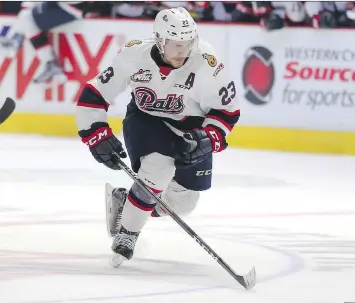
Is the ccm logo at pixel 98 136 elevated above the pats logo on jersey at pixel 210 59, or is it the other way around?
the pats logo on jersey at pixel 210 59

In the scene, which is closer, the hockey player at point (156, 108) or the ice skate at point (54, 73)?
the hockey player at point (156, 108)

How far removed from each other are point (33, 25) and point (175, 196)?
472cm

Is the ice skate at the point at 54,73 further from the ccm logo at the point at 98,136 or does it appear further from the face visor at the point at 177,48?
the face visor at the point at 177,48

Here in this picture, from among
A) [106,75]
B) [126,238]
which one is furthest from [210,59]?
[126,238]

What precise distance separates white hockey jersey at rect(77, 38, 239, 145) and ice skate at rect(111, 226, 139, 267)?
0.44 metres

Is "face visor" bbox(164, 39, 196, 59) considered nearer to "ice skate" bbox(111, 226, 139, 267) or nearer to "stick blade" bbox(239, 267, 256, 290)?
"ice skate" bbox(111, 226, 139, 267)

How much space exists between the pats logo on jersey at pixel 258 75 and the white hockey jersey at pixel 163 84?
13.5ft

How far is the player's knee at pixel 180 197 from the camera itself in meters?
4.70

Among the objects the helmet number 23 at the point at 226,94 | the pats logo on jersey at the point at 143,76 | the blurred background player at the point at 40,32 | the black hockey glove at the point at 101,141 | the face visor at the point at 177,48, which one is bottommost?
the blurred background player at the point at 40,32

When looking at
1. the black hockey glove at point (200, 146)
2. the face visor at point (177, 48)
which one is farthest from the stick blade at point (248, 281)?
the face visor at point (177, 48)

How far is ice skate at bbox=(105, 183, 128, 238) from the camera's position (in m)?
4.57

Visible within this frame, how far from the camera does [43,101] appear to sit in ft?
30.0

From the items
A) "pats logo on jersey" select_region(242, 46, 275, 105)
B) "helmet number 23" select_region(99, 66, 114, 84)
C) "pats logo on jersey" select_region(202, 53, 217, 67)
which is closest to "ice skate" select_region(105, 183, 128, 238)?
"helmet number 23" select_region(99, 66, 114, 84)

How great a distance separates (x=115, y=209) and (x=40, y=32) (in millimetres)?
4776
